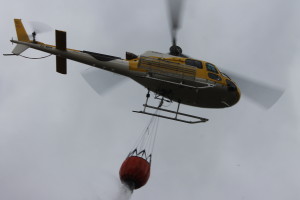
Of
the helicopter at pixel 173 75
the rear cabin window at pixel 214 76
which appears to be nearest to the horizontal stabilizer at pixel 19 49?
the helicopter at pixel 173 75

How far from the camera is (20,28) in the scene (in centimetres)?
1764

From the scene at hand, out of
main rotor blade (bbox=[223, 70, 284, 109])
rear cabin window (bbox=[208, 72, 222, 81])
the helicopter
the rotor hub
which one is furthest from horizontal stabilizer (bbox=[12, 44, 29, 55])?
main rotor blade (bbox=[223, 70, 284, 109])

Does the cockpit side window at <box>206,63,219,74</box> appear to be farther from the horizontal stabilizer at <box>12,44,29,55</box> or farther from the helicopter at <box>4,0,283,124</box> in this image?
the horizontal stabilizer at <box>12,44,29,55</box>

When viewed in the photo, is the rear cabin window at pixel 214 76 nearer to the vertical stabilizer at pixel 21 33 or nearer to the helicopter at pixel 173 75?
the helicopter at pixel 173 75

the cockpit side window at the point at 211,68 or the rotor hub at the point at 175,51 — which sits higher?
the rotor hub at the point at 175,51

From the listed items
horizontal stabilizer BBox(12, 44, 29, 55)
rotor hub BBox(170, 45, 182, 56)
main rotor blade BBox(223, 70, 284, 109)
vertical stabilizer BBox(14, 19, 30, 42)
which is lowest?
main rotor blade BBox(223, 70, 284, 109)

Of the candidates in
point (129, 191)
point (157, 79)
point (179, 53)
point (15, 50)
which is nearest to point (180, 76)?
point (157, 79)

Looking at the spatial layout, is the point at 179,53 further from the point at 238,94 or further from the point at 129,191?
the point at 129,191

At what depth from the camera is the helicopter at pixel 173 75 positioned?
16328 mm

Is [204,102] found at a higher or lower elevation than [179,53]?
lower

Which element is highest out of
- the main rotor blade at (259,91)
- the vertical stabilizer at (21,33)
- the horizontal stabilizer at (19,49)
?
the vertical stabilizer at (21,33)

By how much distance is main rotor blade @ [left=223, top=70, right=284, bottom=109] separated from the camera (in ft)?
54.7

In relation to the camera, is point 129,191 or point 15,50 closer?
point 129,191

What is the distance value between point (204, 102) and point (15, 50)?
24.5 ft
